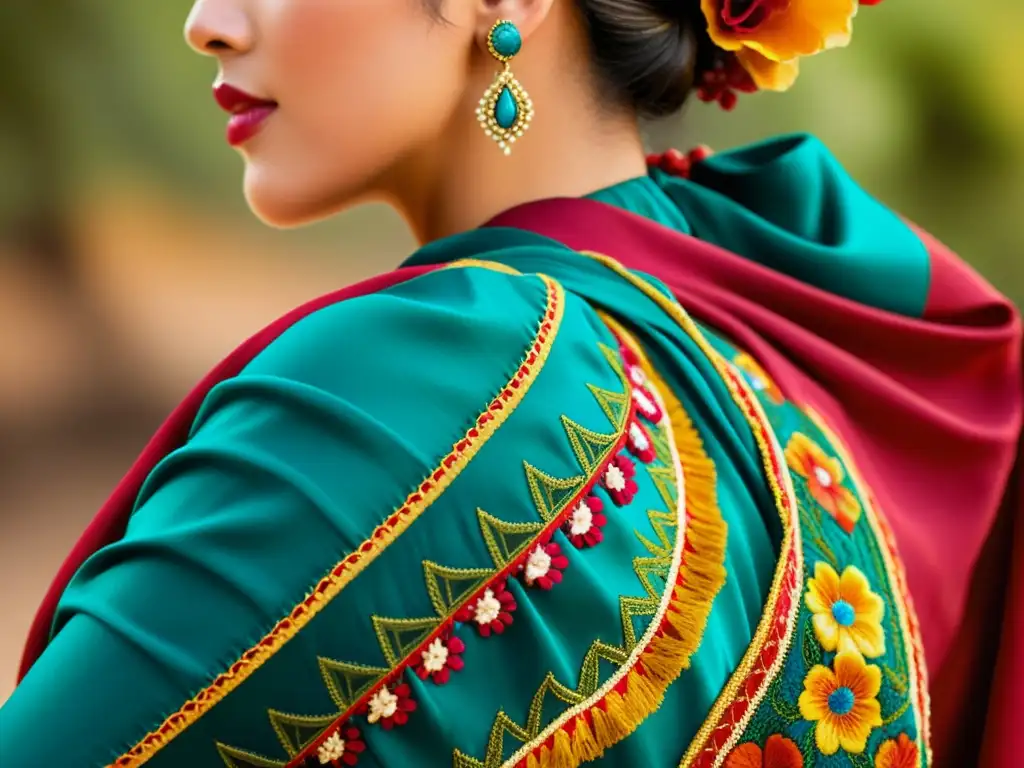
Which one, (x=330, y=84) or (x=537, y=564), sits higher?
(x=330, y=84)

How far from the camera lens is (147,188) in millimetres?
2098

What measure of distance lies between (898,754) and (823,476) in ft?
0.49

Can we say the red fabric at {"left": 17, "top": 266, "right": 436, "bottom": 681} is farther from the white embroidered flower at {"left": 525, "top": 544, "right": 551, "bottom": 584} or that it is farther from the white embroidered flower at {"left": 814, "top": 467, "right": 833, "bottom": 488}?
the white embroidered flower at {"left": 814, "top": 467, "right": 833, "bottom": 488}

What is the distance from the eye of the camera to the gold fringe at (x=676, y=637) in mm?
525

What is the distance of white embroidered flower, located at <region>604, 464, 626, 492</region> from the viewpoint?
1.82 feet

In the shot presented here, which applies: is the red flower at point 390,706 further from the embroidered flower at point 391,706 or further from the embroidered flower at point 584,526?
the embroidered flower at point 584,526

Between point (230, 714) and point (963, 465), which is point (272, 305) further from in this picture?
point (230, 714)

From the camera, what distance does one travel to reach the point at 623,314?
2.07 feet

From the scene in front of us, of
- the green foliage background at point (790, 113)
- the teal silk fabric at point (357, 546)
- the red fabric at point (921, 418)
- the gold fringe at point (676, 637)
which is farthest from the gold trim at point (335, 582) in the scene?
the green foliage background at point (790, 113)

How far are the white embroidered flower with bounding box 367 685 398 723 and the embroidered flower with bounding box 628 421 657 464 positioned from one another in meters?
0.16

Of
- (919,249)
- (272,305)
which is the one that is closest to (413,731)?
(919,249)

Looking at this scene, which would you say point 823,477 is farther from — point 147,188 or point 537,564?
point 147,188

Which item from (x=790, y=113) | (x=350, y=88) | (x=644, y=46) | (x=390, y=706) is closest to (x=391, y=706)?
(x=390, y=706)

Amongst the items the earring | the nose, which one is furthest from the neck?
the nose
